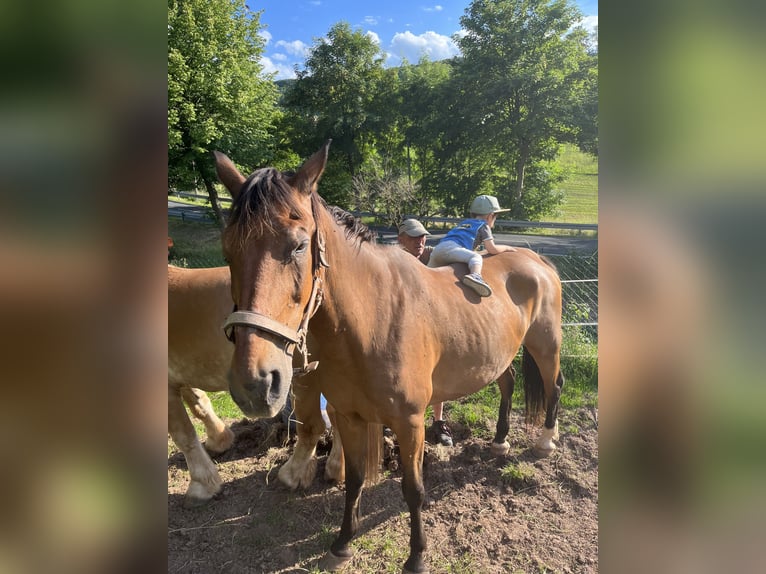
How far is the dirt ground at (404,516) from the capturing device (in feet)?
8.88

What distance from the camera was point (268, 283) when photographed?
155 cm

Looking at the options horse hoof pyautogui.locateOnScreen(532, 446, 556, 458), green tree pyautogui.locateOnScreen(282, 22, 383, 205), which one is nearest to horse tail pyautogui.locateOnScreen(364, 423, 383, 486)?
horse hoof pyautogui.locateOnScreen(532, 446, 556, 458)

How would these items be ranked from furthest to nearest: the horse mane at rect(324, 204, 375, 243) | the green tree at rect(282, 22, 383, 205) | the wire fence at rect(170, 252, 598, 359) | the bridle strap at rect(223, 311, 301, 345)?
1. the green tree at rect(282, 22, 383, 205)
2. the wire fence at rect(170, 252, 598, 359)
3. the horse mane at rect(324, 204, 375, 243)
4. the bridle strap at rect(223, 311, 301, 345)

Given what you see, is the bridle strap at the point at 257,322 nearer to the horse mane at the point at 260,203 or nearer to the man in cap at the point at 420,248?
the horse mane at the point at 260,203

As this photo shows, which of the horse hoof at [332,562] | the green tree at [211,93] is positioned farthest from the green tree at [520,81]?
the horse hoof at [332,562]

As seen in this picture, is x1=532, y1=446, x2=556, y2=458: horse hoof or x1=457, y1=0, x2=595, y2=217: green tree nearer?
x1=532, y1=446, x2=556, y2=458: horse hoof

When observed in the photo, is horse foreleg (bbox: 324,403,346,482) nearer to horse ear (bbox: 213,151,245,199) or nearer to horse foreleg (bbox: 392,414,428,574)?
horse foreleg (bbox: 392,414,428,574)

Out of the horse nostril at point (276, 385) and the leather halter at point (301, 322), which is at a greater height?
the leather halter at point (301, 322)

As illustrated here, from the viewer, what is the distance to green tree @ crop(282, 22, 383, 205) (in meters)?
22.1

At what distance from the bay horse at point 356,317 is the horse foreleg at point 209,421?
62.1 inches

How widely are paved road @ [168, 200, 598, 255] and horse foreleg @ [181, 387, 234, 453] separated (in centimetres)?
219

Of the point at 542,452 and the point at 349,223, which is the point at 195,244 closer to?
the point at 542,452

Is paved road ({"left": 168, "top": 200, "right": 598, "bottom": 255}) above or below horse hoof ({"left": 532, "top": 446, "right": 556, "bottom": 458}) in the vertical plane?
above
